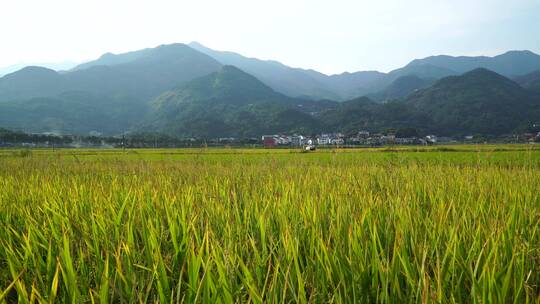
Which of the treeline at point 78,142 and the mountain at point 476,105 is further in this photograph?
the mountain at point 476,105

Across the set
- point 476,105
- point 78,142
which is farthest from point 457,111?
point 78,142

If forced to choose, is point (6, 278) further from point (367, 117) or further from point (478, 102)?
point (478, 102)

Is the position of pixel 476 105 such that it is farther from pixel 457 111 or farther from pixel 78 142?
pixel 78 142

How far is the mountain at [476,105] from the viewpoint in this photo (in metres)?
137

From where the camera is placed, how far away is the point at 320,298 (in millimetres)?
1531

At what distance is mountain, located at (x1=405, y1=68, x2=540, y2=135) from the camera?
13675 centimetres

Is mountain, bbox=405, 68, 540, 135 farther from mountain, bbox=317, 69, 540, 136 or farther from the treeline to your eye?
the treeline

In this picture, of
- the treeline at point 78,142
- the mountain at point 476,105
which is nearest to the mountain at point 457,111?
the mountain at point 476,105

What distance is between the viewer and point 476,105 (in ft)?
490

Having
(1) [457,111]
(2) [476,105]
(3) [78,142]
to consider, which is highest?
(2) [476,105]

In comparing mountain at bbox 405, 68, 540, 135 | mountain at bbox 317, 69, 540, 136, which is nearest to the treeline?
mountain at bbox 317, 69, 540, 136

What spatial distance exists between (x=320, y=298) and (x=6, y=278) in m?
2.02

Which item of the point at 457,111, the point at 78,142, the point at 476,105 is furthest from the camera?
the point at 457,111

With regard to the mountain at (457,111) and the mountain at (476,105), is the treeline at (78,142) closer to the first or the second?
the mountain at (457,111)
